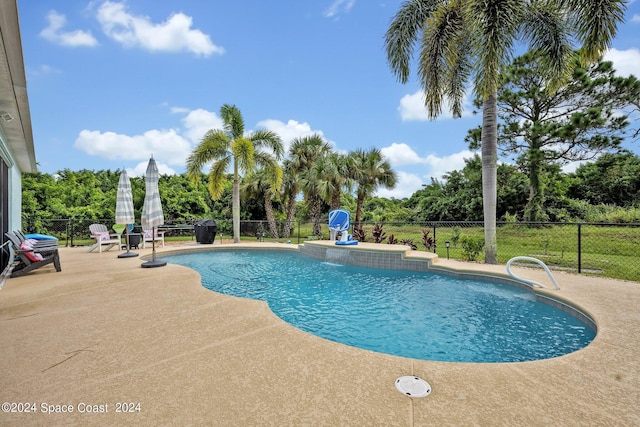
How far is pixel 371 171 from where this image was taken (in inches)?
623

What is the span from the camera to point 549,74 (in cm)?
838

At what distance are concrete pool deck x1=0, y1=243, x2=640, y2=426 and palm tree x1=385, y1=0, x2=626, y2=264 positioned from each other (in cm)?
550

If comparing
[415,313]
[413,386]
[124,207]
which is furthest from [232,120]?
[413,386]

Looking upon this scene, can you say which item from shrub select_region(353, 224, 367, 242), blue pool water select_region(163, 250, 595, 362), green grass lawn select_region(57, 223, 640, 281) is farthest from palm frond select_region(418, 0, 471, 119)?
blue pool water select_region(163, 250, 595, 362)

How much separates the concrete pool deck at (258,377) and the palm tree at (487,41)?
550cm

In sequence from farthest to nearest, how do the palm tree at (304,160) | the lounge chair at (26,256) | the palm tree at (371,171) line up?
the palm tree at (304,160) < the palm tree at (371,171) < the lounge chair at (26,256)

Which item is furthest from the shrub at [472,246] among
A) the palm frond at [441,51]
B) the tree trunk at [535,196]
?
the tree trunk at [535,196]

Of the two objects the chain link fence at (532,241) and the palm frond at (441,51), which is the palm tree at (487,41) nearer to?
the palm frond at (441,51)

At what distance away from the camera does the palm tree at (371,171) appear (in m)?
15.9

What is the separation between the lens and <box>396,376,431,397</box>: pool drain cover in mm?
1959

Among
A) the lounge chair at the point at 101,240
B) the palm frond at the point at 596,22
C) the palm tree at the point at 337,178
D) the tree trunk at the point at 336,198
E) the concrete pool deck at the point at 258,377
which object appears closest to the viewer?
the concrete pool deck at the point at 258,377

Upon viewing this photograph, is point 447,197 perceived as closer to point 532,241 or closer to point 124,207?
point 532,241

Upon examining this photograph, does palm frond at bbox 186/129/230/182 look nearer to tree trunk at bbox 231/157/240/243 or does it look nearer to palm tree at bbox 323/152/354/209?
tree trunk at bbox 231/157/240/243

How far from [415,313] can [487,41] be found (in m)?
6.29
